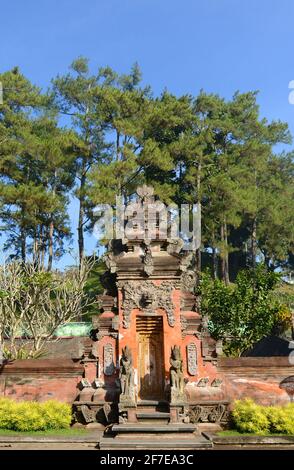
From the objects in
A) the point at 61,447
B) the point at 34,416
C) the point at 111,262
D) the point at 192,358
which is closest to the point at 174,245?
the point at 111,262

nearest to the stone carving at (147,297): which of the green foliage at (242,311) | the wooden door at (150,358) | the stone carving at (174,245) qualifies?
the wooden door at (150,358)

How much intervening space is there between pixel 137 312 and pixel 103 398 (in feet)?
8.32

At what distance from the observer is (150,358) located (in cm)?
1280

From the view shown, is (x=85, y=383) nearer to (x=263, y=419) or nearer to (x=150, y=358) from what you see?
(x=150, y=358)

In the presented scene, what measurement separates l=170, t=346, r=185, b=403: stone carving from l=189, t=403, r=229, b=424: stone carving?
0.68m

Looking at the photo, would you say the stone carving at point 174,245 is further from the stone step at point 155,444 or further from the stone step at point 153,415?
the stone step at point 155,444

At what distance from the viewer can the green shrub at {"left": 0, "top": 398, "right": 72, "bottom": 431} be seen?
11.1m

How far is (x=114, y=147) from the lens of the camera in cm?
2991

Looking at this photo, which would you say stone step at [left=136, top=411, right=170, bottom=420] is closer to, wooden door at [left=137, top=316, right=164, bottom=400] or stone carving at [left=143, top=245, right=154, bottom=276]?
wooden door at [left=137, top=316, right=164, bottom=400]

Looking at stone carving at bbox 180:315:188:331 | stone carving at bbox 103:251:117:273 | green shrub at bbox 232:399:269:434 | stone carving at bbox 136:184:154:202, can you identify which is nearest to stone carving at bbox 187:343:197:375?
stone carving at bbox 180:315:188:331

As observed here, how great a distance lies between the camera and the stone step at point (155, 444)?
9641mm

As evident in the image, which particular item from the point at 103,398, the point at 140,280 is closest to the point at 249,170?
the point at 140,280

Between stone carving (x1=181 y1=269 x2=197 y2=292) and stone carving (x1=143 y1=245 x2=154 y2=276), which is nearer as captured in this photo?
stone carving (x1=143 y1=245 x2=154 y2=276)

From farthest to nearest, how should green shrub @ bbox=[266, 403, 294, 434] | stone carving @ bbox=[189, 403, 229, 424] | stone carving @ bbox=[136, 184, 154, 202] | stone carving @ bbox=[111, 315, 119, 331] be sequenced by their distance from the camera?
stone carving @ bbox=[136, 184, 154, 202] < stone carving @ bbox=[111, 315, 119, 331] < stone carving @ bbox=[189, 403, 229, 424] < green shrub @ bbox=[266, 403, 294, 434]
